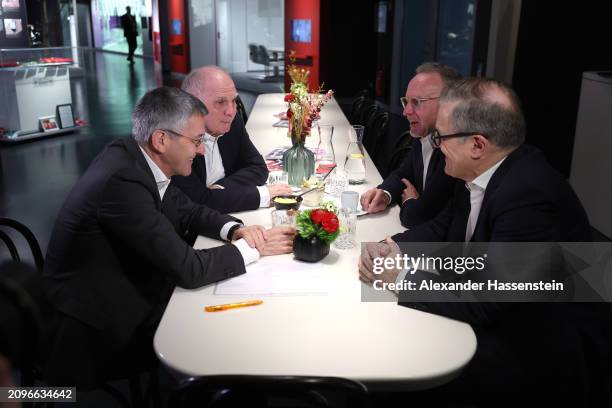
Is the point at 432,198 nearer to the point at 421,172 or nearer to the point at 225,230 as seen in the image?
the point at 421,172

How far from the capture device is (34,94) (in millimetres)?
8383

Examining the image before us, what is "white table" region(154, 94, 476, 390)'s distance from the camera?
1.38m

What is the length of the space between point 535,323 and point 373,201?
105cm

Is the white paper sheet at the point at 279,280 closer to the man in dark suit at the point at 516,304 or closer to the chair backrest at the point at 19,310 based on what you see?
the man in dark suit at the point at 516,304

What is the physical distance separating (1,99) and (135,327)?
24.7 ft

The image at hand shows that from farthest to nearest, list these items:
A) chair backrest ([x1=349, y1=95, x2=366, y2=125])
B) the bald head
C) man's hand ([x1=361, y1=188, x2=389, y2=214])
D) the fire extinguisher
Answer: the fire extinguisher < chair backrest ([x1=349, y1=95, x2=366, y2=125]) < the bald head < man's hand ([x1=361, y1=188, x2=389, y2=214])

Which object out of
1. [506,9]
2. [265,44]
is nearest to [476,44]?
[506,9]

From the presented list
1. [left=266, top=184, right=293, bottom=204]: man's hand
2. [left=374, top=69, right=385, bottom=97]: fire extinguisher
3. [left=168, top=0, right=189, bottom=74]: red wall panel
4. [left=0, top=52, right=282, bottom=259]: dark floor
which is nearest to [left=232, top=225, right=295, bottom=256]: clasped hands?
[left=266, top=184, right=293, bottom=204]: man's hand

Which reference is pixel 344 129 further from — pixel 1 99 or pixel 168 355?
pixel 1 99

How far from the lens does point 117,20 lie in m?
25.4

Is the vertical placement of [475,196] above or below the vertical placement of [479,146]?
below

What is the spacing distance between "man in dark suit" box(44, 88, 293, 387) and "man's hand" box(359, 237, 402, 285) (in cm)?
40

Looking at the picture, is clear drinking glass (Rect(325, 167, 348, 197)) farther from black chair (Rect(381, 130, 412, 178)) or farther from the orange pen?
the orange pen

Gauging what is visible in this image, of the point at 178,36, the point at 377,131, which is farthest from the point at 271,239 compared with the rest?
the point at 178,36
